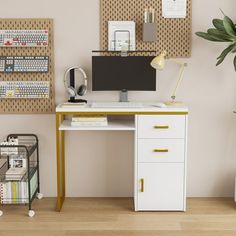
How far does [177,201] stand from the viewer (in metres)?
3.88

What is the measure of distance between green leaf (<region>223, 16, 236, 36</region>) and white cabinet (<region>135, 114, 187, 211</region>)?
75cm

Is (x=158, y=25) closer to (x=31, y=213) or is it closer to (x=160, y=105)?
(x=160, y=105)

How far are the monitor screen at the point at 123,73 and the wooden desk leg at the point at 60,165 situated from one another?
1.56 feet

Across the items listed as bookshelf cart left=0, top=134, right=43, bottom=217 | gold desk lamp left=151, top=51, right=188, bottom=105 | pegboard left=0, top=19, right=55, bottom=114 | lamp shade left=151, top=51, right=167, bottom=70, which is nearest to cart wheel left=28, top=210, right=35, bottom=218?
bookshelf cart left=0, top=134, right=43, bottom=217

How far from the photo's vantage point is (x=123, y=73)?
13.2 ft

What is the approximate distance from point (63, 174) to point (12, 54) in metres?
1.14

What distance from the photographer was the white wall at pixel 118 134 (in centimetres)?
403

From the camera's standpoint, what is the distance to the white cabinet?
3.76 metres

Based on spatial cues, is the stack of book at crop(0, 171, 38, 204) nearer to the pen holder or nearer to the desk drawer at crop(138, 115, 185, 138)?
the desk drawer at crop(138, 115, 185, 138)

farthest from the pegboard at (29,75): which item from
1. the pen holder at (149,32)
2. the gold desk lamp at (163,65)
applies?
the gold desk lamp at (163,65)

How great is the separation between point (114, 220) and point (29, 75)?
1442 millimetres

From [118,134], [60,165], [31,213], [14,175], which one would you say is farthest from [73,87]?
[31,213]

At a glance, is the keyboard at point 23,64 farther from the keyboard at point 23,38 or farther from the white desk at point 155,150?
the white desk at point 155,150

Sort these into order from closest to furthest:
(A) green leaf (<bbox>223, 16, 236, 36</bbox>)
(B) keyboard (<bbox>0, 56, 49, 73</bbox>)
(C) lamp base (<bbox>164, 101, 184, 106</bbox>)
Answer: (A) green leaf (<bbox>223, 16, 236, 36</bbox>)
(C) lamp base (<bbox>164, 101, 184, 106</bbox>)
(B) keyboard (<bbox>0, 56, 49, 73</bbox>)
